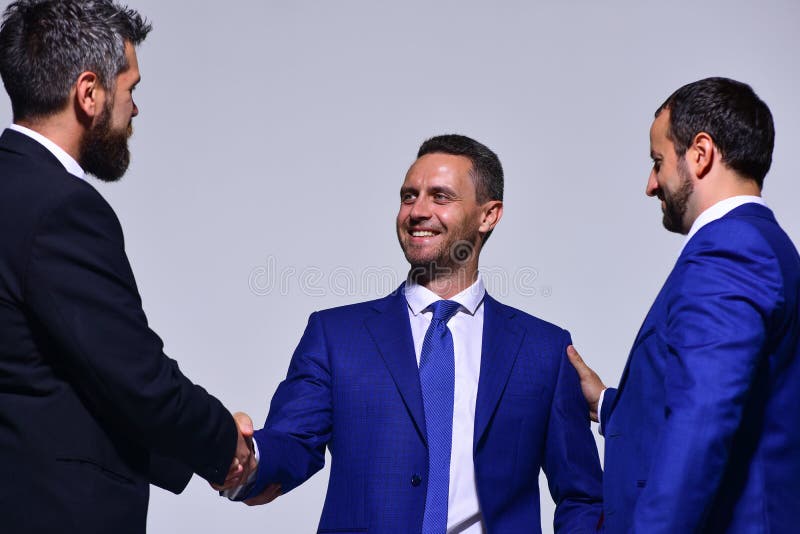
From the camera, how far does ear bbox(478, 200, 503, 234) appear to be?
3084 millimetres

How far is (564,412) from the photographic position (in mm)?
2805

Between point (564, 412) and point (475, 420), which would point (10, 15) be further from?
point (564, 412)

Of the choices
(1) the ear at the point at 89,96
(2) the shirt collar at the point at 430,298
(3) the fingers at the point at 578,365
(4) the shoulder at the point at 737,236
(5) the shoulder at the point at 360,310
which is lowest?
(3) the fingers at the point at 578,365

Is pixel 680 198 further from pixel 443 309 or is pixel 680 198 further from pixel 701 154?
pixel 443 309

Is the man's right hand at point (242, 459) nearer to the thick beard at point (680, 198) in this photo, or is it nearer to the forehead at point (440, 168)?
the forehead at point (440, 168)

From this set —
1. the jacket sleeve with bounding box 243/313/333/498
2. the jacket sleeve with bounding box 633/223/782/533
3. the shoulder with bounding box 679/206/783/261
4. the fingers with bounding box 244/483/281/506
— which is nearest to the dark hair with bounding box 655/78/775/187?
the shoulder with bounding box 679/206/783/261

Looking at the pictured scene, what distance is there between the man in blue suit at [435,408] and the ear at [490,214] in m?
0.07

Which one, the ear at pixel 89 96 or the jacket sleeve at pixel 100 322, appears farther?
the ear at pixel 89 96

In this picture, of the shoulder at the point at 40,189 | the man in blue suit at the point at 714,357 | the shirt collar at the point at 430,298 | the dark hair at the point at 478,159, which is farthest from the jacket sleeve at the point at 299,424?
the shoulder at the point at 40,189

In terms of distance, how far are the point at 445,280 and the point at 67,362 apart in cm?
122

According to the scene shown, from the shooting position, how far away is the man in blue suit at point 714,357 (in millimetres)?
2010

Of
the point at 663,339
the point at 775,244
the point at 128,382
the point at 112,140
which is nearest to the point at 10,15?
the point at 112,140

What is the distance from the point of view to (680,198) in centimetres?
232

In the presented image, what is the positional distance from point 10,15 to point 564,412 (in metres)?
1.64
